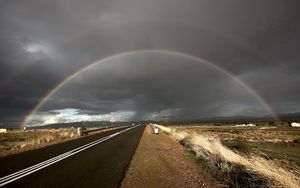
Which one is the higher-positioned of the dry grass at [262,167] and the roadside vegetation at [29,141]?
the roadside vegetation at [29,141]

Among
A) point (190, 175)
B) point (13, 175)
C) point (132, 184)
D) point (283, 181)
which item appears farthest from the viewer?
point (190, 175)

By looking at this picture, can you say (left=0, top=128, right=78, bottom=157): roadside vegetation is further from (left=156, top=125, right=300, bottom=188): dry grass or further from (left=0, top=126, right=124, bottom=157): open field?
(left=156, top=125, right=300, bottom=188): dry grass

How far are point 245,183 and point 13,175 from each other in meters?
8.22

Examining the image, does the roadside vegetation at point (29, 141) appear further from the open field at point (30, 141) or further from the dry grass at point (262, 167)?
the dry grass at point (262, 167)

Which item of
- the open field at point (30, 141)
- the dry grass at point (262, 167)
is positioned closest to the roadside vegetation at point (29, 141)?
the open field at point (30, 141)

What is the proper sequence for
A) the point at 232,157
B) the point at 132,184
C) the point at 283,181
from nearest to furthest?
the point at 283,181, the point at 132,184, the point at 232,157

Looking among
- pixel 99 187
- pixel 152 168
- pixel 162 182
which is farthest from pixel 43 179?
pixel 152 168

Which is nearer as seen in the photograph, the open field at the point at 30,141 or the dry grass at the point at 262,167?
the dry grass at the point at 262,167

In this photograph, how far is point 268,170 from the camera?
854cm

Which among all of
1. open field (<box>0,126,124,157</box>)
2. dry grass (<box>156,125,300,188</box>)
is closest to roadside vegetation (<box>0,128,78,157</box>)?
open field (<box>0,126,124,157</box>)

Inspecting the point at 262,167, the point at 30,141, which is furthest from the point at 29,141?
the point at 262,167

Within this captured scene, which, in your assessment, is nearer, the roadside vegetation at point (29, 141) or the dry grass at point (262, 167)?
the dry grass at point (262, 167)

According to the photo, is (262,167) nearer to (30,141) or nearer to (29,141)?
(30,141)

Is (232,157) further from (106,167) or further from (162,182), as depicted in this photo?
(106,167)
